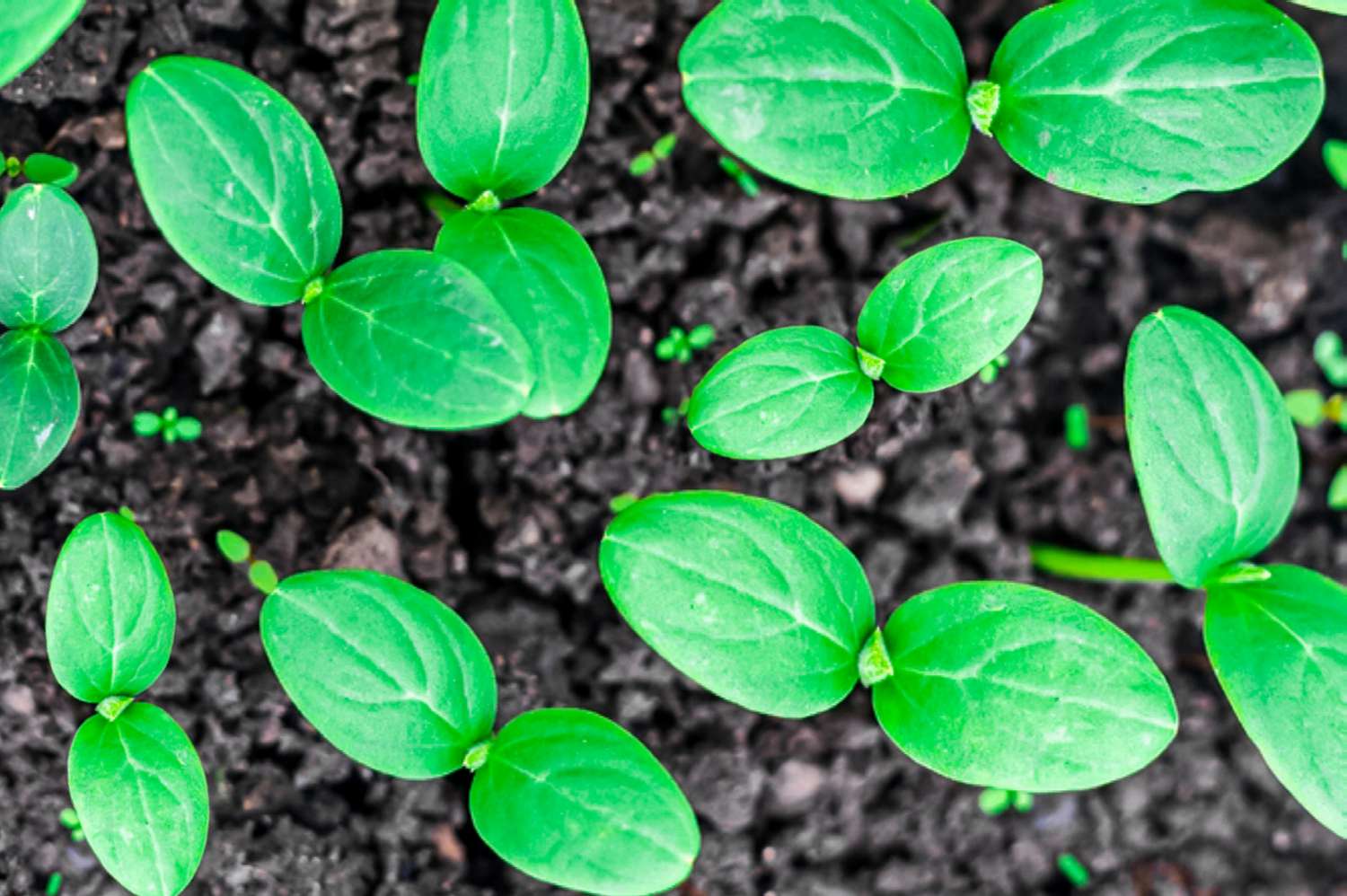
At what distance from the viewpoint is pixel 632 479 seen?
5.47 feet

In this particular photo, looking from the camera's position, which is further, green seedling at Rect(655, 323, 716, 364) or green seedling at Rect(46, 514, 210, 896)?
green seedling at Rect(655, 323, 716, 364)

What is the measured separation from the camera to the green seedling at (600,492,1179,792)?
1215 mm

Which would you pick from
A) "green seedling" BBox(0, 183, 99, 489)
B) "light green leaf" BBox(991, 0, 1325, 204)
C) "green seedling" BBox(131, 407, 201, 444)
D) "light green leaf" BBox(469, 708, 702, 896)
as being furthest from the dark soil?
"light green leaf" BBox(991, 0, 1325, 204)

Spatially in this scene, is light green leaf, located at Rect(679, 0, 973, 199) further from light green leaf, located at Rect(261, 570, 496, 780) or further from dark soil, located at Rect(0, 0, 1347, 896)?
light green leaf, located at Rect(261, 570, 496, 780)

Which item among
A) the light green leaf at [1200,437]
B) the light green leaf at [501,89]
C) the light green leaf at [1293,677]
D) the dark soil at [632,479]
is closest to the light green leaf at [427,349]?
the light green leaf at [501,89]

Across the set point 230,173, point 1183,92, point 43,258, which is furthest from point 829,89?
point 43,258

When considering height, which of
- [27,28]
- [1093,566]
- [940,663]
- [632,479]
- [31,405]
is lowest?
[1093,566]

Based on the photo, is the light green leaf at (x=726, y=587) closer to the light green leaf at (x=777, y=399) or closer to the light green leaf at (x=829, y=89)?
the light green leaf at (x=777, y=399)

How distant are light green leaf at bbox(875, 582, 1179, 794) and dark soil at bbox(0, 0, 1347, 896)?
45 centimetres

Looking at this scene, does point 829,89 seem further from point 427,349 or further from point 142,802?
point 142,802

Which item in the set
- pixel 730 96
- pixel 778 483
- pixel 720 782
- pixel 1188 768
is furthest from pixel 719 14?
pixel 1188 768

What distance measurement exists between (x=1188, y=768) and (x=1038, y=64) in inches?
46.7

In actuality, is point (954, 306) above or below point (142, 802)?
above

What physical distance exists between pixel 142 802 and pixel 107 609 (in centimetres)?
A: 20
